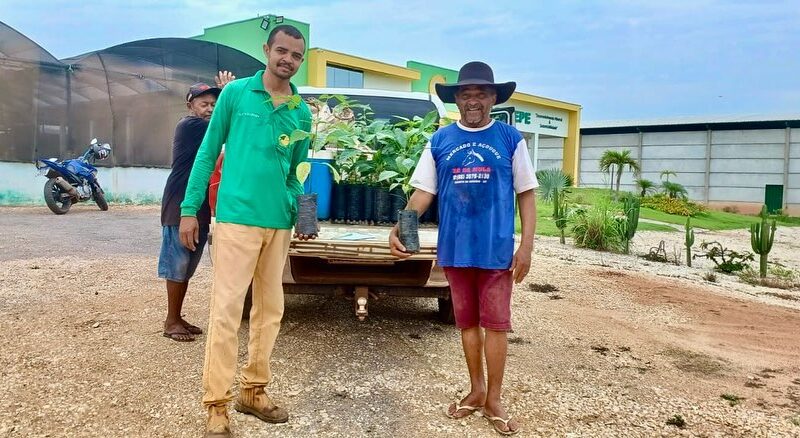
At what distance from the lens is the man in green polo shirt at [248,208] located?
3.03 m

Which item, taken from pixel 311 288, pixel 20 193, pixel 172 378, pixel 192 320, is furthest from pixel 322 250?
pixel 20 193

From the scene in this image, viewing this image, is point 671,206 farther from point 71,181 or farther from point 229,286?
point 229,286

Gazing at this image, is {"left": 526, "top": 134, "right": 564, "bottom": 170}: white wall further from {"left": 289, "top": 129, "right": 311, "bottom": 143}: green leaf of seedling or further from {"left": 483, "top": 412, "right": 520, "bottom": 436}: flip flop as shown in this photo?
{"left": 289, "top": 129, "right": 311, "bottom": 143}: green leaf of seedling

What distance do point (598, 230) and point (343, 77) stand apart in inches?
557

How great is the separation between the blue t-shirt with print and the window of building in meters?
20.0

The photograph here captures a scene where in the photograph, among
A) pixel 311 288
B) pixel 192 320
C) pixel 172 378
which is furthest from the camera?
pixel 192 320

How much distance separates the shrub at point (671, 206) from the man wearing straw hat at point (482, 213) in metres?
22.0

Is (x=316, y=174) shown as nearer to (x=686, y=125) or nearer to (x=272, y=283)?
(x=272, y=283)

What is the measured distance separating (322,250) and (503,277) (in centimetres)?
118

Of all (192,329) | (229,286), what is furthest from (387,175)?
(192,329)

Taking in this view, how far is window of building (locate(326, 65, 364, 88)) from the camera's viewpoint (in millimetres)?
23000

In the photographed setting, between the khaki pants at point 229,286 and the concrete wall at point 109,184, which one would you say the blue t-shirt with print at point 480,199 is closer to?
the khaki pants at point 229,286

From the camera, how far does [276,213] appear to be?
312 centimetres

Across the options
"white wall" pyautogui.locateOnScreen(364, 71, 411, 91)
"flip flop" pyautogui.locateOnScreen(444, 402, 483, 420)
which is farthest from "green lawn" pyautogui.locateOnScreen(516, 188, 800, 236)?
"flip flop" pyautogui.locateOnScreen(444, 402, 483, 420)
